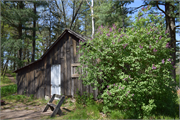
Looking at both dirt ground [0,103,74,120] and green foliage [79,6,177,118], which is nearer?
green foliage [79,6,177,118]

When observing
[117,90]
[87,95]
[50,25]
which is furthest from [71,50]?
[50,25]

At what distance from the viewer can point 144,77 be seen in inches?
219

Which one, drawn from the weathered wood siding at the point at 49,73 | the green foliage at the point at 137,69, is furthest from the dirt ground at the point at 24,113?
the green foliage at the point at 137,69

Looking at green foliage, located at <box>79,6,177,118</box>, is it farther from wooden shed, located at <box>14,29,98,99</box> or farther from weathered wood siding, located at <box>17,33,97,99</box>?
weathered wood siding, located at <box>17,33,97,99</box>

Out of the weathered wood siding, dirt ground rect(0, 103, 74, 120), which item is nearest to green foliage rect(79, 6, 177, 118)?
the weathered wood siding

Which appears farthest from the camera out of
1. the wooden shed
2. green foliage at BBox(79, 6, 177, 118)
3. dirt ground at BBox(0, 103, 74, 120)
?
the wooden shed

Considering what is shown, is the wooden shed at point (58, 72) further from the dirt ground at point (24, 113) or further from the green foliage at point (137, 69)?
the green foliage at point (137, 69)

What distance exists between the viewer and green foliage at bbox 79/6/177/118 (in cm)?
552

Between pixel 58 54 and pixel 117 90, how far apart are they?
225 inches

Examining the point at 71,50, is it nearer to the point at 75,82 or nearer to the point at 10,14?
the point at 75,82

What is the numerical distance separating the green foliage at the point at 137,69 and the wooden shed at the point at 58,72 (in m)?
2.36

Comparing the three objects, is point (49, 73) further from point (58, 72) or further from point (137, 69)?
point (137, 69)

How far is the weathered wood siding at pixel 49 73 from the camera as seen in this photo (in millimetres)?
8828

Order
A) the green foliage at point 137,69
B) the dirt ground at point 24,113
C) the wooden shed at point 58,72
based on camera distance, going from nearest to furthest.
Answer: the green foliage at point 137,69 → the dirt ground at point 24,113 → the wooden shed at point 58,72
